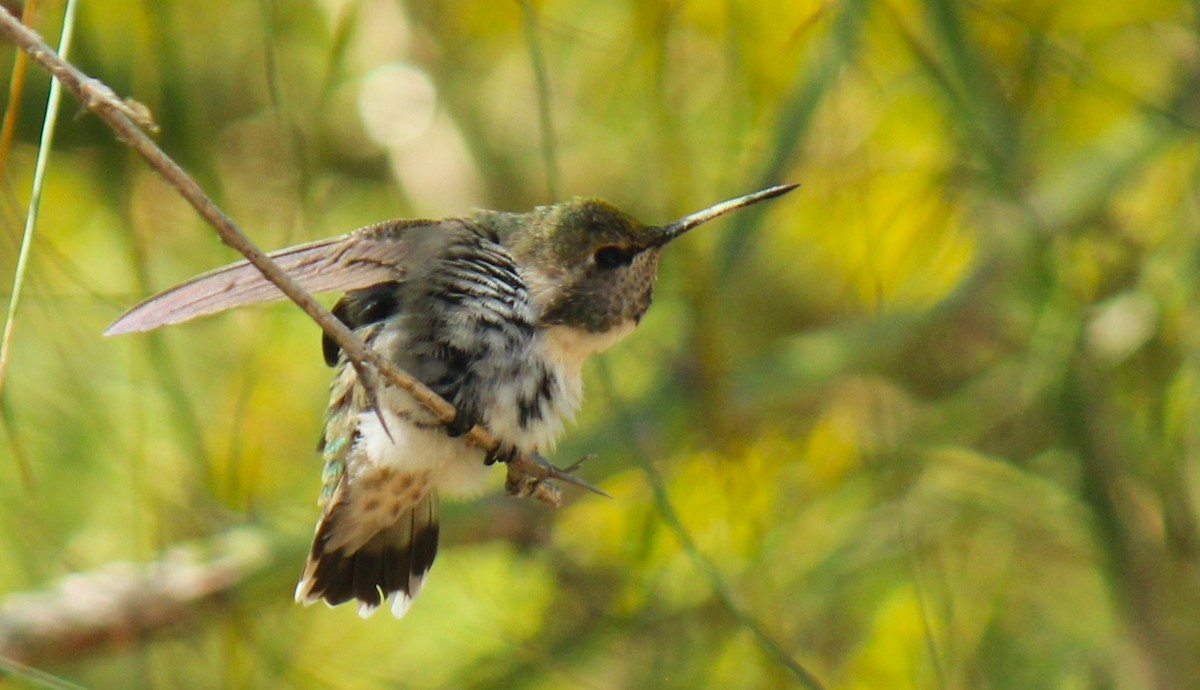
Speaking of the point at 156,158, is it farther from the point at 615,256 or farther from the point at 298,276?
the point at 615,256

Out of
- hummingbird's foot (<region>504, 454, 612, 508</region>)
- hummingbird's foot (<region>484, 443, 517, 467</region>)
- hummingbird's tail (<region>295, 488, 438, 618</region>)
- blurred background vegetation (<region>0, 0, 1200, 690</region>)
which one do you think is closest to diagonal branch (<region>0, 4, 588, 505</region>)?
hummingbird's foot (<region>504, 454, 612, 508</region>)

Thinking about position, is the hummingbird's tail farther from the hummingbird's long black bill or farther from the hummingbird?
the hummingbird's long black bill

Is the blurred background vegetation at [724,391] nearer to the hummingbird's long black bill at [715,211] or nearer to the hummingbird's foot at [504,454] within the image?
the hummingbird's long black bill at [715,211]

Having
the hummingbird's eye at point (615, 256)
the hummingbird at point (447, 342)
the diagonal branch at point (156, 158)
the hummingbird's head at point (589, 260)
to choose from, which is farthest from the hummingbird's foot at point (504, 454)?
the diagonal branch at point (156, 158)

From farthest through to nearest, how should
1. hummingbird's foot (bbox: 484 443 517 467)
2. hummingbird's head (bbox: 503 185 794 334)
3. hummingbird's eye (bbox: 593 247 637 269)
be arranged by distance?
hummingbird's eye (bbox: 593 247 637 269) < hummingbird's head (bbox: 503 185 794 334) < hummingbird's foot (bbox: 484 443 517 467)

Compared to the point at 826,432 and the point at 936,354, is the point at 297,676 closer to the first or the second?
the point at 826,432

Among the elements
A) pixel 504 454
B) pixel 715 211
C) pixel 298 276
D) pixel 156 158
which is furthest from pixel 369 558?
pixel 156 158
